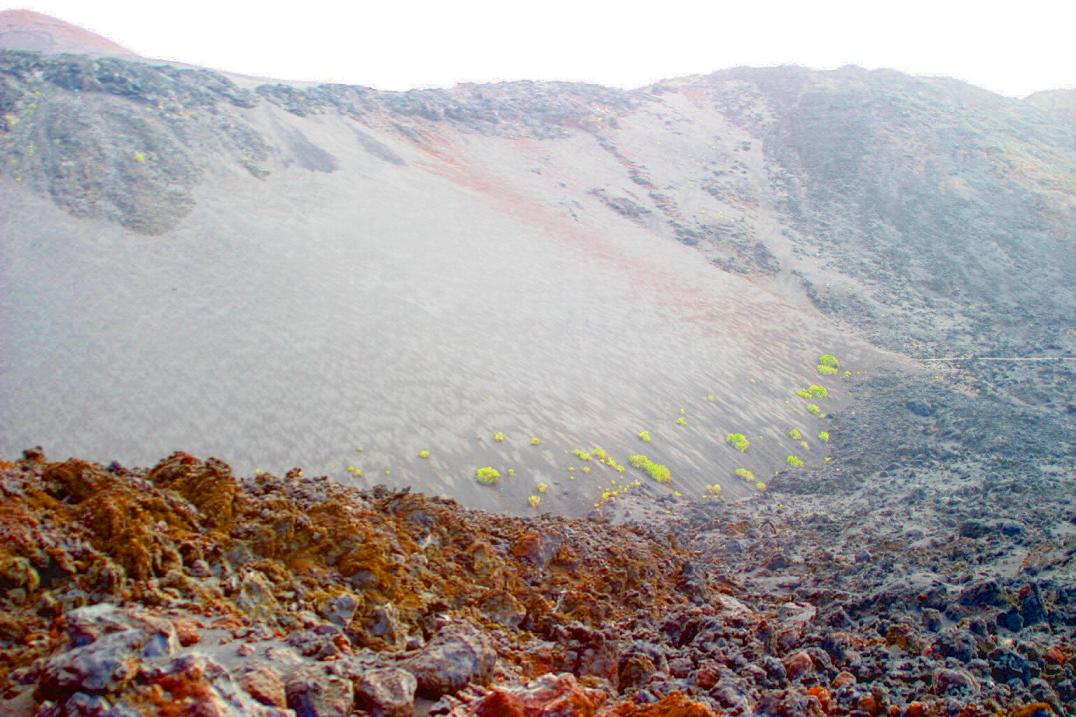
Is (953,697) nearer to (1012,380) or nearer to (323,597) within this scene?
(323,597)

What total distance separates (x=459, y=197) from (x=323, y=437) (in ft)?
54.3

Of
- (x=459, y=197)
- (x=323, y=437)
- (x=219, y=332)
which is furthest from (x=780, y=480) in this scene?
(x=459, y=197)

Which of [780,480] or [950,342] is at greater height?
[950,342]

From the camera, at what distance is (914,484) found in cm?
1630

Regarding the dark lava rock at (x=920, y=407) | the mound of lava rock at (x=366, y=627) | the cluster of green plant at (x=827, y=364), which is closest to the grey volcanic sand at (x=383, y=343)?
the cluster of green plant at (x=827, y=364)

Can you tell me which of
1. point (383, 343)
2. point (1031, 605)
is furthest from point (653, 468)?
point (1031, 605)

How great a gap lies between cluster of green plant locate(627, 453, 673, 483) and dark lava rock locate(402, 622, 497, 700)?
11.2m

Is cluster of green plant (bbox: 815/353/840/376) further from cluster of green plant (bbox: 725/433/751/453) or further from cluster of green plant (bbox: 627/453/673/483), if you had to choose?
cluster of green plant (bbox: 627/453/673/483)

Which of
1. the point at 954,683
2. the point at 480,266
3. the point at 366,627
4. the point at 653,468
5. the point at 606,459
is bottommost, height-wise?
the point at 653,468

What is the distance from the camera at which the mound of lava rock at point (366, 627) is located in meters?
3.91

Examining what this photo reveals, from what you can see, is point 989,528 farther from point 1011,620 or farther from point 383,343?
point 383,343

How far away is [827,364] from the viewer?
978 inches

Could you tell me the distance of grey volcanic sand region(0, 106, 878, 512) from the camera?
1420 cm

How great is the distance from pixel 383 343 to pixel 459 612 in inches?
466
